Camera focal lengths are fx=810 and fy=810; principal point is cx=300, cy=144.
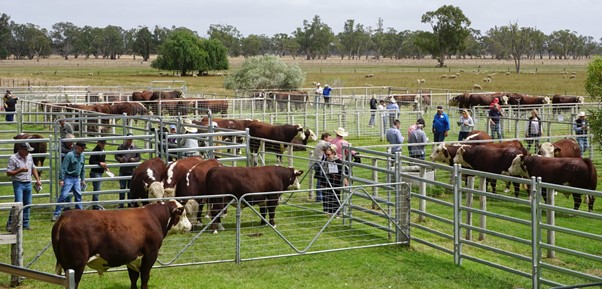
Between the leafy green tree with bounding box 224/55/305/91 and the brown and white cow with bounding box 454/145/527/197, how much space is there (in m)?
28.2

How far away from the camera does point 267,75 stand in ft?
152

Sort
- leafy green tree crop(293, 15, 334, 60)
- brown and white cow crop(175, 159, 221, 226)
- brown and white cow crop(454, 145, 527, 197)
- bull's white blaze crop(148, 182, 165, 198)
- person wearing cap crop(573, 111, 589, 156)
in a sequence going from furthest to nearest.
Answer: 1. leafy green tree crop(293, 15, 334, 60)
2. person wearing cap crop(573, 111, 589, 156)
3. brown and white cow crop(454, 145, 527, 197)
4. brown and white cow crop(175, 159, 221, 226)
5. bull's white blaze crop(148, 182, 165, 198)

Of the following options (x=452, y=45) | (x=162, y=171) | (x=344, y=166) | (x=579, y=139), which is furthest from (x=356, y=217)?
(x=452, y=45)

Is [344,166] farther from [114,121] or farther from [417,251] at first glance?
[114,121]

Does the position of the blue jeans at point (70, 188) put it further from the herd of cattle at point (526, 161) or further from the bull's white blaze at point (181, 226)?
the herd of cattle at point (526, 161)

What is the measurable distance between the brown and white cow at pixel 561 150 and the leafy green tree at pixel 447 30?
97.6 meters

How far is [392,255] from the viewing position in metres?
12.4

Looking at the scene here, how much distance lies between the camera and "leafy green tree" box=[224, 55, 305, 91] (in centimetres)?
4611

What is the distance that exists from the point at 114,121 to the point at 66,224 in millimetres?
20290

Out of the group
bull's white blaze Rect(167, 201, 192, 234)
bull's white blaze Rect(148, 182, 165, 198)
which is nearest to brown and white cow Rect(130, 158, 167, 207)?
bull's white blaze Rect(148, 182, 165, 198)

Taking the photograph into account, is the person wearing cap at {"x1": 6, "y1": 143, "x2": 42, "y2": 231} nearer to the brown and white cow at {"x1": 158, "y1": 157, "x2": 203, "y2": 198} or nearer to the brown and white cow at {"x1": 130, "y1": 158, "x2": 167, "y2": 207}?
the brown and white cow at {"x1": 130, "y1": 158, "x2": 167, "y2": 207}

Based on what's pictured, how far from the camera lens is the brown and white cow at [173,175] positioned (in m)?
13.8

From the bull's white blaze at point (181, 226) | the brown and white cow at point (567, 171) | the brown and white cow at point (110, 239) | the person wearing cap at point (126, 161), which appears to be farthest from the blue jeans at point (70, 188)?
the brown and white cow at point (567, 171)

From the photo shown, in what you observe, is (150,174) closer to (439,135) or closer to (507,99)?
(439,135)
